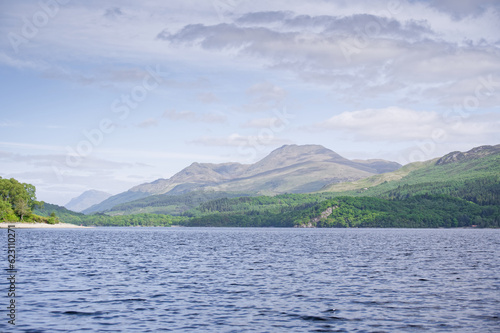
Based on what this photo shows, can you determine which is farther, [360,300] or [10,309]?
[360,300]

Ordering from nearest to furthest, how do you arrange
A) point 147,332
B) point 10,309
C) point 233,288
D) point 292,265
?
point 147,332, point 10,309, point 233,288, point 292,265

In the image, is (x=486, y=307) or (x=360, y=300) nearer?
(x=486, y=307)

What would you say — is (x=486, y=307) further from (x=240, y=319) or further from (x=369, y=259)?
(x=369, y=259)

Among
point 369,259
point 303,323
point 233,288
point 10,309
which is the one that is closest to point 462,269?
point 369,259

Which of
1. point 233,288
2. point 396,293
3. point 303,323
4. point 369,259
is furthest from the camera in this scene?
point 369,259

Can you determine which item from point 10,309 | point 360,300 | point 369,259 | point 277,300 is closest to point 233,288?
point 277,300

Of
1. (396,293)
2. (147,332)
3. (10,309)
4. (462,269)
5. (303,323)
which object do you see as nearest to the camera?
(147,332)

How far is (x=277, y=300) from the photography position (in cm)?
4766

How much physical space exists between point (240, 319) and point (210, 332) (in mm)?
4762

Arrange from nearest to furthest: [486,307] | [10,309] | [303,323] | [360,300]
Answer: [303,323], [10,309], [486,307], [360,300]

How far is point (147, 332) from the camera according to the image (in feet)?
115

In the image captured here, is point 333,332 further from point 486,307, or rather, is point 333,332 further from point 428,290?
point 428,290

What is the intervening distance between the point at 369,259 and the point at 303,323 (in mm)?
56630

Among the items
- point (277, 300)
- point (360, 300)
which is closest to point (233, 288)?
point (277, 300)
